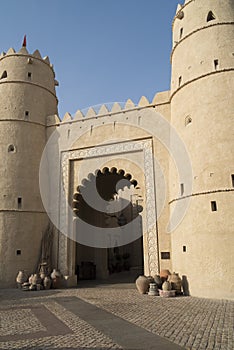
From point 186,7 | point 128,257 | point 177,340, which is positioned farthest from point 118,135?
point 128,257

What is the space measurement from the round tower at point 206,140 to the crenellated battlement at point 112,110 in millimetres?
970

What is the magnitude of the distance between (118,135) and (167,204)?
4261mm

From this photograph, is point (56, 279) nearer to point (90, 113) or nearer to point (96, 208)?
point (96, 208)

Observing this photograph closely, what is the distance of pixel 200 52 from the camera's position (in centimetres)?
1184

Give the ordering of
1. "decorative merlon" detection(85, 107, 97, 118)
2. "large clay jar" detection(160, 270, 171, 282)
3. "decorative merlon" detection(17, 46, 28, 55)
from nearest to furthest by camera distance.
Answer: "large clay jar" detection(160, 270, 171, 282) < "decorative merlon" detection(85, 107, 97, 118) < "decorative merlon" detection(17, 46, 28, 55)

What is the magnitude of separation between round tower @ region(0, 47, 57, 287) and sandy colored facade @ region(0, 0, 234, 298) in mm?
51

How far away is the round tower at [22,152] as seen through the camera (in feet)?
46.4

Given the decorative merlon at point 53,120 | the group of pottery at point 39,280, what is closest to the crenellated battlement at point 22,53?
the decorative merlon at point 53,120

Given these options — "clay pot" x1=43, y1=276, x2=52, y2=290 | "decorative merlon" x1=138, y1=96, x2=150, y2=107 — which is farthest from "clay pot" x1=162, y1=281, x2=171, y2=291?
"decorative merlon" x1=138, y1=96, x2=150, y2=107

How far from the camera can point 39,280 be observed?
42.7 feet

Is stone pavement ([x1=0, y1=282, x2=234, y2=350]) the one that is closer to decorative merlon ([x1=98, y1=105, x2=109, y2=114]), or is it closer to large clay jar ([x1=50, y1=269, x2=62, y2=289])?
large clay jar ([x1=50, y1=269, x2=62, y2=289])

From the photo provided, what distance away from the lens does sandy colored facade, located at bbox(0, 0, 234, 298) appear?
33.8 ft

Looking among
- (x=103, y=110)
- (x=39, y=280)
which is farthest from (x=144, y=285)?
(x=103, y=110)

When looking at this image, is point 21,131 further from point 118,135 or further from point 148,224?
point 148,224
